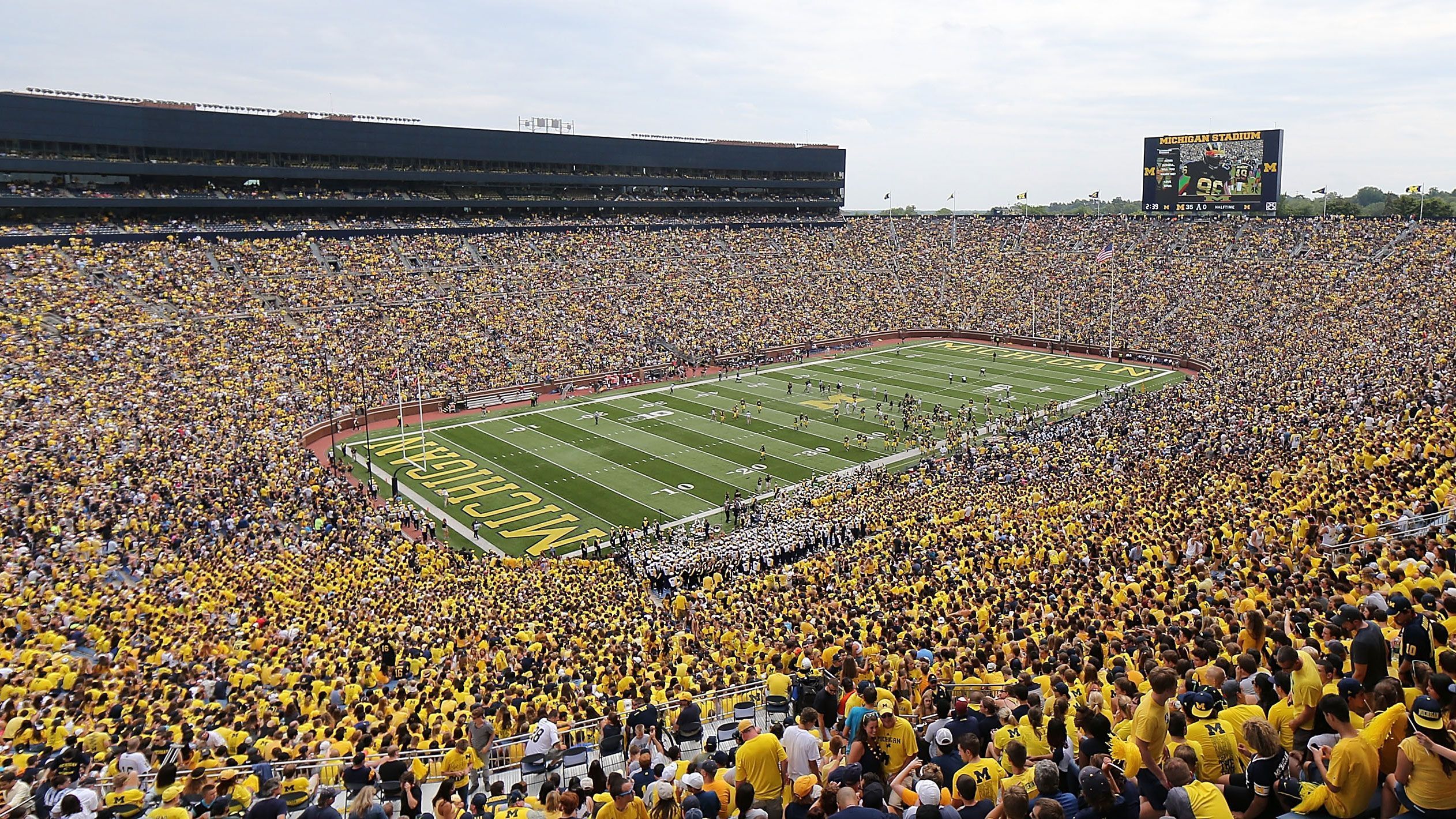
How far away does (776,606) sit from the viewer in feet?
57.3

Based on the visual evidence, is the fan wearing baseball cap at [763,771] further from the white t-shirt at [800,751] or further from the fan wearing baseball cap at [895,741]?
the fan wearing baseball cap at [895,741]

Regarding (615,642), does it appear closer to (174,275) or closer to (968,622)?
(968,622)

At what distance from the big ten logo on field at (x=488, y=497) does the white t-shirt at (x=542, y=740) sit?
17.8m

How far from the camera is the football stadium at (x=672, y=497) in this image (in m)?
7.33

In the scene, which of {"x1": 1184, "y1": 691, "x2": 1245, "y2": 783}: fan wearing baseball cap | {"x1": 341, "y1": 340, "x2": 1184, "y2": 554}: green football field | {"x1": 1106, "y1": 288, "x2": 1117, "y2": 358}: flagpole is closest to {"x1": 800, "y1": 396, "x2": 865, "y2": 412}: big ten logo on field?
{"x1": 341, "y1": 340, "x2": 1184, "y2": 554}: green football field

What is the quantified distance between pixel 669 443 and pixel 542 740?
29.9 metres

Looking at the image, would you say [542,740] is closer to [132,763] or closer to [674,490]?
[132,763]

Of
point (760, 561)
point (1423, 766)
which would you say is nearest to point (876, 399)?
point (760, 561)

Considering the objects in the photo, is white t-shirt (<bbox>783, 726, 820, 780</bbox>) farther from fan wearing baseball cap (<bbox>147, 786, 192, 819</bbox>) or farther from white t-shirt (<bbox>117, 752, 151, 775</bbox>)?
white t-shirt (<bbox>117, 752, 151, 775</bbox>)

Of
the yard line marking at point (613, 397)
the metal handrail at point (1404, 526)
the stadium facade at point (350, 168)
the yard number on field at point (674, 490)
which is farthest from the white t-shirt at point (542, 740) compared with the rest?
the stadium facade at point (350, 168)

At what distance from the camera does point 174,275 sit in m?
50.4

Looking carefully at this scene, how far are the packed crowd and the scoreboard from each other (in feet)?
59.2

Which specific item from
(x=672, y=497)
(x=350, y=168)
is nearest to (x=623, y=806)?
(x=672, y=497)

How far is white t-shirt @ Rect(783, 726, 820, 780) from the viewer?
22.9 feet
